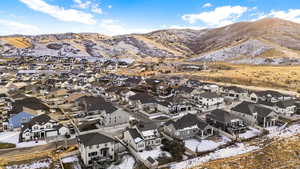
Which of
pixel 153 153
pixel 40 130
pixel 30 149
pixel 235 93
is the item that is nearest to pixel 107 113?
pixel 40 130

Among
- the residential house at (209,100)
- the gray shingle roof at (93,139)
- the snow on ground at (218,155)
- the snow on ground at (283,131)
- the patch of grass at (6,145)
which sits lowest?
the snow on ground at (218,155)

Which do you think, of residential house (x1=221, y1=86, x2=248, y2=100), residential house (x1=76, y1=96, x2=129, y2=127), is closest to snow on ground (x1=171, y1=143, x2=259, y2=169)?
residential house (x1=76, y1=96, x2=129, y2=127)

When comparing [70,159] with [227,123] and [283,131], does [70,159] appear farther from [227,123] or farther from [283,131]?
[283,131]

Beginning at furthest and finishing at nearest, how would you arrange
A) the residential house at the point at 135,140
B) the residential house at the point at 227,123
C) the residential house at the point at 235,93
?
the residential house at the point at 235,93 < the residential house at the point at 227,123 < the residential house at the point at 135,140

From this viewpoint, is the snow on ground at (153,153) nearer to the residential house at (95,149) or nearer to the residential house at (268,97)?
the residential house at (95,149)

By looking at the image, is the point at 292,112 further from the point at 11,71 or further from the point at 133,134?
the point at 11,71

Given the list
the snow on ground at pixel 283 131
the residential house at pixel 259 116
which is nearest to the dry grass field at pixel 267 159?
the snow on ground at pixel 283 131

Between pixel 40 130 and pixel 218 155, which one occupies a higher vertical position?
pixel 40 130
